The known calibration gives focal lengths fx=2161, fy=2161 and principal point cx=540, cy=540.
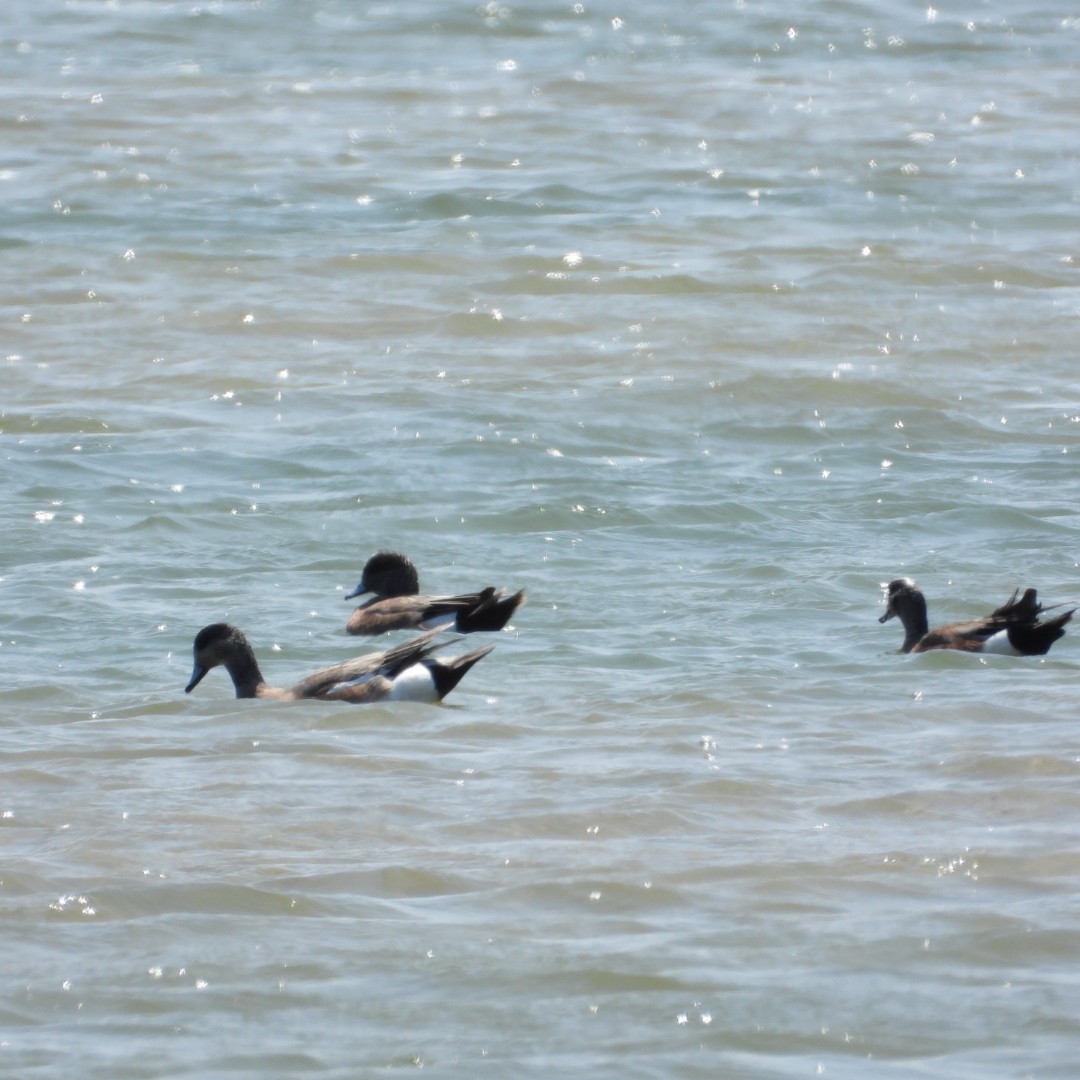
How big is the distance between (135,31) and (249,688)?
1720 cm

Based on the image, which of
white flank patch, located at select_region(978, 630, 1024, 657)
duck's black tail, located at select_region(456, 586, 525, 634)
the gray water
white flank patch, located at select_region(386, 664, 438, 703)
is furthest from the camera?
duck's black tail, located at select_region(456, 586, 525, 634)

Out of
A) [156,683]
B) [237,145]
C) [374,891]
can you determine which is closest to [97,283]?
[237,145]

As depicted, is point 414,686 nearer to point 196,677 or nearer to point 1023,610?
point 196,677

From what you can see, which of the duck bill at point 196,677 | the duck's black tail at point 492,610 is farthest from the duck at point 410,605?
the duck bill at point 196,677

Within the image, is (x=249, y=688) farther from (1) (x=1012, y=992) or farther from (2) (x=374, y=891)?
(1) (x=1012, y=992)

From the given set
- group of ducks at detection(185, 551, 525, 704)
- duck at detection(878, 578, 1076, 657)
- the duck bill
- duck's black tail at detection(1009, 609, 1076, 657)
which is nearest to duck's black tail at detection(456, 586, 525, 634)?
group of ducks at detection(185, 551, 525, 704)

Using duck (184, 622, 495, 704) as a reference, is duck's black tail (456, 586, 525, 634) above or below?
below

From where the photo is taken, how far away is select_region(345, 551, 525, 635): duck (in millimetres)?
9352

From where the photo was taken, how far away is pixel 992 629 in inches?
347

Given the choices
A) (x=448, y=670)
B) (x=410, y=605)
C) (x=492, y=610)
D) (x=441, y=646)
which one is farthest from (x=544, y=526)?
(x=448, y=670)

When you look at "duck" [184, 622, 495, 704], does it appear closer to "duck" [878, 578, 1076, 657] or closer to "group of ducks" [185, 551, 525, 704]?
"group of ducks" [185, 551, 525, 704]

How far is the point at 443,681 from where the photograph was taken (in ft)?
27.1

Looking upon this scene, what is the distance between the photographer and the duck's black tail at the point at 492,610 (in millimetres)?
9320

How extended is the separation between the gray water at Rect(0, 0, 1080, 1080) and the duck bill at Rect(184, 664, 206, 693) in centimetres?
17
